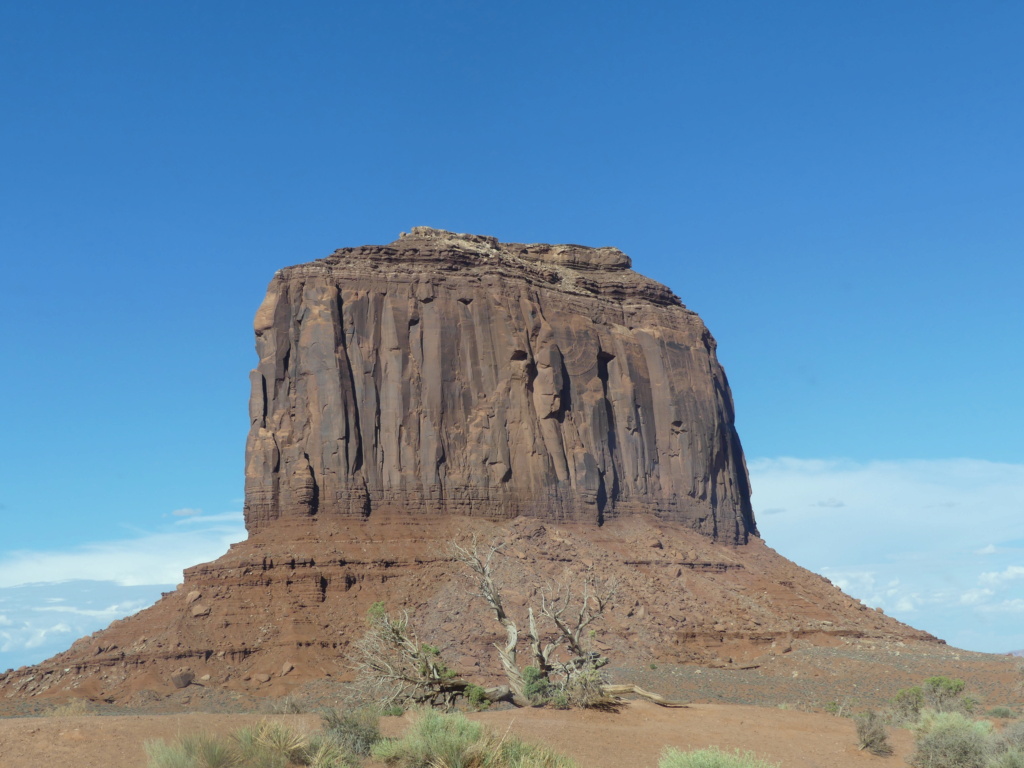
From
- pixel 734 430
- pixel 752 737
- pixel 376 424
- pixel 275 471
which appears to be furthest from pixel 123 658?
pixel 734 430

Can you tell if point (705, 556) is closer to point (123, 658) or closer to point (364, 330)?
point (364, 330)

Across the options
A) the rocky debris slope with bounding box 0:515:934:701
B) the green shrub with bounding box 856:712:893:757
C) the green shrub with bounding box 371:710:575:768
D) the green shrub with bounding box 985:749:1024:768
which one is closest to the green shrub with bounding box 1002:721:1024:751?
the green shrub with bounding box 985:749:1024:768

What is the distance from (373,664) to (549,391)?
43.2 metres

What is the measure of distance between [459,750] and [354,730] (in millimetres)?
2265

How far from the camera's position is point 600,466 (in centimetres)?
7019

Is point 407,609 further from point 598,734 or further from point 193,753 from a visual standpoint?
point 193,753

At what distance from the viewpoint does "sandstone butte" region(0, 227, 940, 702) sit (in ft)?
177

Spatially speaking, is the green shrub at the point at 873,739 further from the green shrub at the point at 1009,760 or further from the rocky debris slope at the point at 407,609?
the rocky debris slope at the point at 407,609

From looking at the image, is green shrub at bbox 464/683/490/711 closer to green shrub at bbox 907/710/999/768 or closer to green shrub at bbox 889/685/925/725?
green shrub at bbox 907/710/999/768

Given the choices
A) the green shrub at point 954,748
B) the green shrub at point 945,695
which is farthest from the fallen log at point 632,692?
the green shrub at point 945,695

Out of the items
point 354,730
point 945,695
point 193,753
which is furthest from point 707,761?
point 945,695

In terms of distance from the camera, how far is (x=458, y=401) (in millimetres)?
67938

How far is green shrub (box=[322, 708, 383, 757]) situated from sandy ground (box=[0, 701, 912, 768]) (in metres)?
0.54

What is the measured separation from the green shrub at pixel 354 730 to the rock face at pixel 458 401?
44.5m
